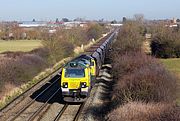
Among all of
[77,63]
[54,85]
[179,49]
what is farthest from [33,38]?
[77,63]

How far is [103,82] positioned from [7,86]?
24.3 feet

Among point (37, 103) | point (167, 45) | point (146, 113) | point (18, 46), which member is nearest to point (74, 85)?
point (37, 103)

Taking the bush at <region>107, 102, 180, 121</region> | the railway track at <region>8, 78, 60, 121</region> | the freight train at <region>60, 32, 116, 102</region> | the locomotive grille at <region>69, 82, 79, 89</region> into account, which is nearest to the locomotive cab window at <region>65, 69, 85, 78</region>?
Answer: the freight train at <region>60, 32, 116, 102</region>

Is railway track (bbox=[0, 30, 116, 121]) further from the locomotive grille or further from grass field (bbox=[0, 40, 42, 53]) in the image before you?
grass field (bbox=[0, 40, 42, 53])

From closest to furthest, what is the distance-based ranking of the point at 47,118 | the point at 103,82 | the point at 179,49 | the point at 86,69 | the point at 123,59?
the point at 47,118 → the point at 86,69 → the point at 123,59 → the point at 103,82 → the point at 179,49

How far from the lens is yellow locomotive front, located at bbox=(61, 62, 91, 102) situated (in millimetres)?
21562

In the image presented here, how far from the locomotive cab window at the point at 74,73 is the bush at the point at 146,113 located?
6022 millimetres

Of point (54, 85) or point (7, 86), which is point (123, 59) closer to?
point (54, 85)

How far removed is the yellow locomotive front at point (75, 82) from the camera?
849 inches

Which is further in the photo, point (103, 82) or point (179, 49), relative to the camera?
point (179, 49)

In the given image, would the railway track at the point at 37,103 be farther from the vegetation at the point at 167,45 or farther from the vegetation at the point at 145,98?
the vegetation at the point at 167,45

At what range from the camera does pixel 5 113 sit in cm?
2044

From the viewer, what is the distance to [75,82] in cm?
2158

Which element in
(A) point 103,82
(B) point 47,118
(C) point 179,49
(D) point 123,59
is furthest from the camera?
(C) point 179,49
